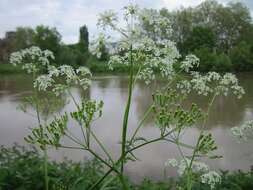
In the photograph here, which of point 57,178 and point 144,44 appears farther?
point 57,178

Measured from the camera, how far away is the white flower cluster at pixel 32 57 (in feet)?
9.24

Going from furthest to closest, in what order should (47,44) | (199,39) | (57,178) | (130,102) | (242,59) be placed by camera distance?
1. (199,39)
2. (242,59)
3. (47,44)
4. (57,178)
5. (130,102)

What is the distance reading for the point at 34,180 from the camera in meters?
3.11

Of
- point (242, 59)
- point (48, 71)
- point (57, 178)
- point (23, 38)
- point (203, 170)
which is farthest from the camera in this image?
point (23, 38)

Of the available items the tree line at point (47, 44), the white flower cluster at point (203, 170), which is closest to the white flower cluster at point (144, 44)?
the white flower cluster at point (203, 170)

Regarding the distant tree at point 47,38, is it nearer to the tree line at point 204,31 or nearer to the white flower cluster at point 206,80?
the tree line at point 204,31

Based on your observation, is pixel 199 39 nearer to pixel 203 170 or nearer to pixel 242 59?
pixel 242 59

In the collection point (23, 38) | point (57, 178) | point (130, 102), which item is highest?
point (23, 38)

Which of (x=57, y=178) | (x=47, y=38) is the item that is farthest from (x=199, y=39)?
(x=57, y=178)

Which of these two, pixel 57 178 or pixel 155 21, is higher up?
pixel 155 21

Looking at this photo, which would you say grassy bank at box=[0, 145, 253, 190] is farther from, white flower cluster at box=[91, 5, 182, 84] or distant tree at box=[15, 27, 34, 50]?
distant tree at box=[15, 27, 34, 50]

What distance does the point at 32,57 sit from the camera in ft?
9.29

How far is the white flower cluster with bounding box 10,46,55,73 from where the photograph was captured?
9.24 ft

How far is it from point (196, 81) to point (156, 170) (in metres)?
3.16
